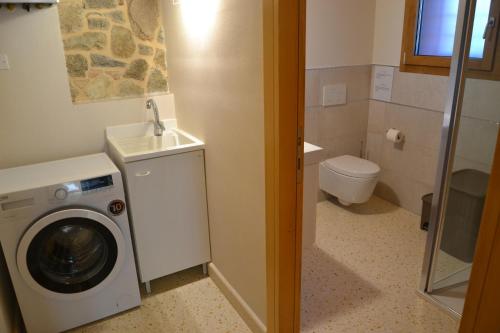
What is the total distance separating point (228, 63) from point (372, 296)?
161 cm

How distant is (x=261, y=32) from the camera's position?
1509mm

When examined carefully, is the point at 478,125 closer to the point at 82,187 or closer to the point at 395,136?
the point at 395,136

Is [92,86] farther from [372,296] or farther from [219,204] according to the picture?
[372,296]

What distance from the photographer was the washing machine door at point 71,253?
192 centimetres

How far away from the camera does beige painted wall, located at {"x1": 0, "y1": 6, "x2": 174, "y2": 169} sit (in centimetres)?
223

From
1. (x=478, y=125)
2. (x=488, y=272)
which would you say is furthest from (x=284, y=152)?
(x=478, y=125)

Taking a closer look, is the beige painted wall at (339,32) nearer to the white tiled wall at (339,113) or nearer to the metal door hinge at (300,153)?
the white tiled wall at (339,113)

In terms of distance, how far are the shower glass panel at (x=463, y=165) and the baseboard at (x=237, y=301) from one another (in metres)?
1.07

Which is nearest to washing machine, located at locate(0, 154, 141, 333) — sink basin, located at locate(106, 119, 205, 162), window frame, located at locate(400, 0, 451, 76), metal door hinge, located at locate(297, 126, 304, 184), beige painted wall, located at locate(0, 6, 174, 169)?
beige painted wall, located at locate(0, 6, 174, 169)

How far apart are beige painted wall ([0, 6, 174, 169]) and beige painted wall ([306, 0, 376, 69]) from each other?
162 centimetres

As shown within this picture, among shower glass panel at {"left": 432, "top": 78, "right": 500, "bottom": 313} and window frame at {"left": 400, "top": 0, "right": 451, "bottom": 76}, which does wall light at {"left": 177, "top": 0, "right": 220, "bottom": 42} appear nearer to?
shower glass panel at {"left": 432, "top": 78, "right": 500, "bottom": 313}

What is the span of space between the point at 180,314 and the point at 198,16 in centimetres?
169

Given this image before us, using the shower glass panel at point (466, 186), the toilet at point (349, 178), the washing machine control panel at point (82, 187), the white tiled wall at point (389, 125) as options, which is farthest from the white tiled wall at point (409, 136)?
the washing machine control panel at point (82, 187)

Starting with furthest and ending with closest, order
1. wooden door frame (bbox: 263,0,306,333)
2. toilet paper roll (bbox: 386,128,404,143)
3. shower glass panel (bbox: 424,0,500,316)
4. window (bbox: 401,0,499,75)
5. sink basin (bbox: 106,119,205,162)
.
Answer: toilet paper roll (bbox: 386,128,404,143) → window (bbox: 401,0,499,75) → sink basin (bbox: 106,119,205,162) → shower glass panel (bbox: 424,0,500,316) → wooden door frame (bbox: 263,0,306,333)
